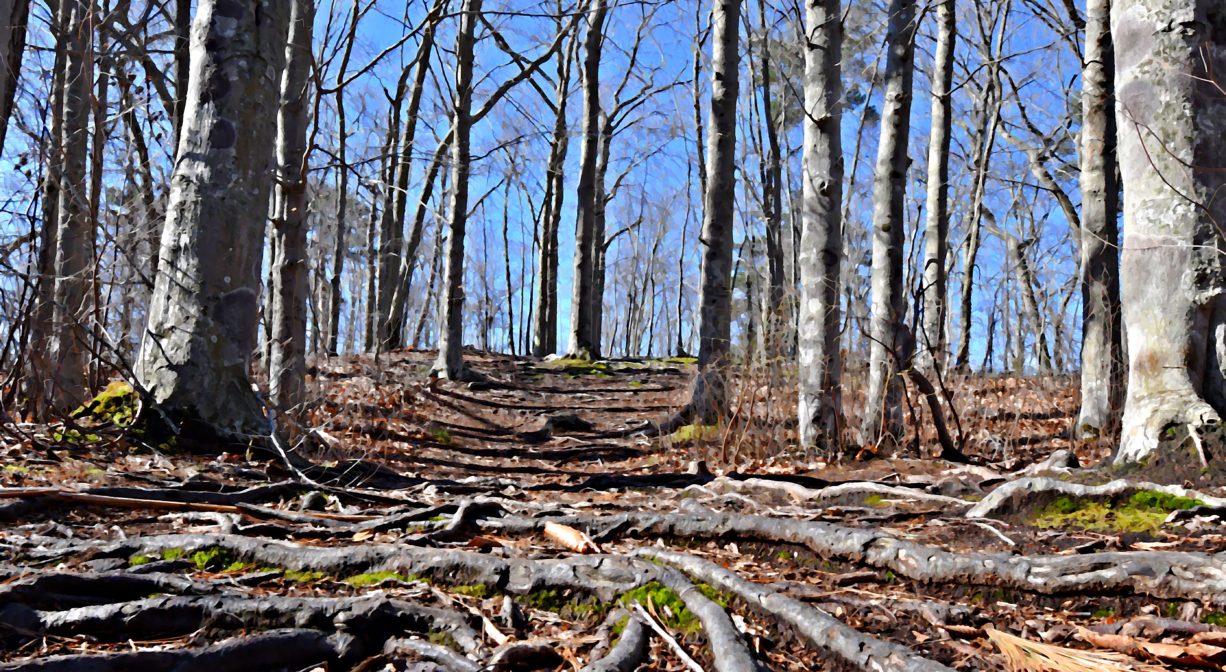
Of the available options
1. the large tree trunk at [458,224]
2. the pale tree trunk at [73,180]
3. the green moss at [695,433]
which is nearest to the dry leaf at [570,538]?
the green moss at [695,433]

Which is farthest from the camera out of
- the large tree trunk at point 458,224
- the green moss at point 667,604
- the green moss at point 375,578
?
the large tree trunk at point 458,224

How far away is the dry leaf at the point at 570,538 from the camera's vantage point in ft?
10.0

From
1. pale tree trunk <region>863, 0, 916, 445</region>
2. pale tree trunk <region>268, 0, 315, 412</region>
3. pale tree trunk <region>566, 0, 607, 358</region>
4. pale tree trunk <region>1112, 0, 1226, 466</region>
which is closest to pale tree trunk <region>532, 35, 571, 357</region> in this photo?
pale tree trunk <region>566, 0, 607, 358</region>

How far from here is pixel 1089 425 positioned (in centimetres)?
733

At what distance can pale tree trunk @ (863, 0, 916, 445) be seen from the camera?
24.7 feet

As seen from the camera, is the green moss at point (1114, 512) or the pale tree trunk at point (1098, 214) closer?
the green moss at point (1114, 512)

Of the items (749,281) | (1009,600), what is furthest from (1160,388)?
(749,281)

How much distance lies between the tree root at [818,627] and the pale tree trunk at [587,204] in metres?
14.8

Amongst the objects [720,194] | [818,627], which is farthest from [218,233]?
[720,194]

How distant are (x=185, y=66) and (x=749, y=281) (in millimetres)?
22768

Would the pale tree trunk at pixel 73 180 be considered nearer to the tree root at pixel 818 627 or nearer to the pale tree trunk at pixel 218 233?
the pale tree trunk at pixel 218 233

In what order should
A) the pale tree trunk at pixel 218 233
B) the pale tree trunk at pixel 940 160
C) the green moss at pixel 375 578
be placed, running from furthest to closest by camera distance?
the pale tree trunk at pixel 940 160, the pale tree trunk at pixel 218 233, the green moss at pixel 375 578

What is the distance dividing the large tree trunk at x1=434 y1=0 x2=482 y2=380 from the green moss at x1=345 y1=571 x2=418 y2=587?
11363mm

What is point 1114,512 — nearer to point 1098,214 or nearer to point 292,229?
point 1098,214
